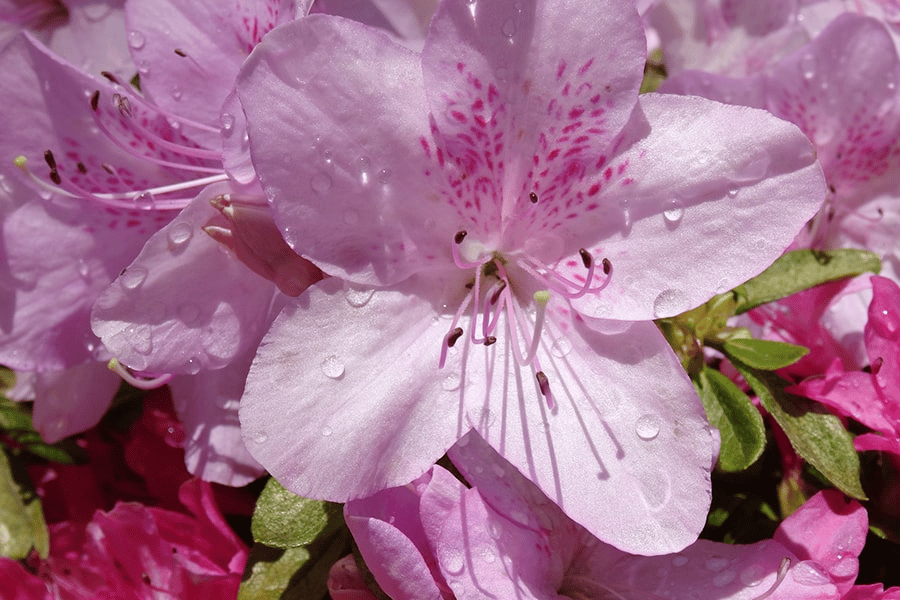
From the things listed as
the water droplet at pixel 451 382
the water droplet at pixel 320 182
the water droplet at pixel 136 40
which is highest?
the water droplet at pixel 136 40

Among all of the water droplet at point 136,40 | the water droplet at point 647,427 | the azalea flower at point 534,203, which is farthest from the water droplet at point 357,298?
the water droplet at point 136,40

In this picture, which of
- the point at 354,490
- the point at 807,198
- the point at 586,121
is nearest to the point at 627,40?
the point at 586,121

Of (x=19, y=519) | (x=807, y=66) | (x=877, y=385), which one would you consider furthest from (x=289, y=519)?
(x=807, y=66)

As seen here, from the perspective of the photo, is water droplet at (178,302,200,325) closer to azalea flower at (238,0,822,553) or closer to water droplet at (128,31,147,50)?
azalea flower at (238,0,822,553)

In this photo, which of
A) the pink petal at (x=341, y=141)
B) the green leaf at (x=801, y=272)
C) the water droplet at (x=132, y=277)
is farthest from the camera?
the green leaf at (x=801, y=272)

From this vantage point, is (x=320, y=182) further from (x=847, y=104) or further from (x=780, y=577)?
(x=847, y=104)

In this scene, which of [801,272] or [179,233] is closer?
[179,233]

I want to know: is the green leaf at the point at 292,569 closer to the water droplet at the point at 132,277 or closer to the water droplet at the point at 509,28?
the water droplet at the point at 132,277
